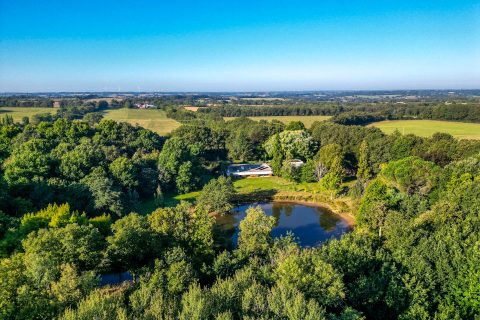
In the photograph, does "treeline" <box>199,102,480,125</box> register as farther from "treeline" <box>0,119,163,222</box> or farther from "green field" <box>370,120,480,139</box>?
"treeline" <box>0,119,163,222</box>

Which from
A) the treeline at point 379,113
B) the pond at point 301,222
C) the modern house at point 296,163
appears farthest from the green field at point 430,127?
the pond at point 301,222

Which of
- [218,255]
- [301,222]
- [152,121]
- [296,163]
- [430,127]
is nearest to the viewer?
[218,255]

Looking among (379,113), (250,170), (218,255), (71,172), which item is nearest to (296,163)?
(250,170)

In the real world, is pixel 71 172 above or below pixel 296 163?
above

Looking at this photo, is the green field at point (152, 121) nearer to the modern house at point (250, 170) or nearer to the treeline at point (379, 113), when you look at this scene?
the treeline at point (379, 113)

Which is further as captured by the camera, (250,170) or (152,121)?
(152,121)

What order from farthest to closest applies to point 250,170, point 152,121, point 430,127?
1. point 152,121
2. point 430,127
3. point 250,170

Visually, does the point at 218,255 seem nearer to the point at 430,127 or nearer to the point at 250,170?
the point at 250,170

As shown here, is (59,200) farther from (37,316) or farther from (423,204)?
(423,204)
